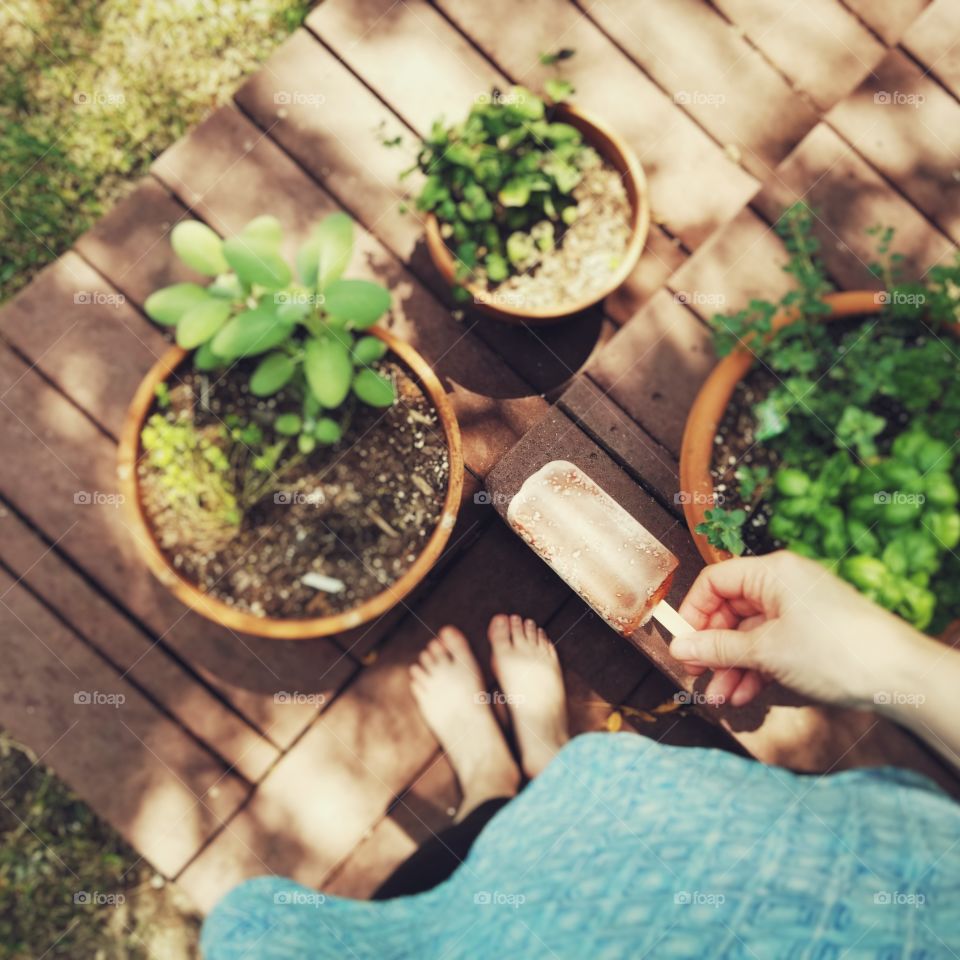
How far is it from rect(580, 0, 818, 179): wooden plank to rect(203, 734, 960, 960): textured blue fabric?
1.67 metres

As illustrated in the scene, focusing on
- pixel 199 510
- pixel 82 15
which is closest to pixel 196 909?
pixel 199 510

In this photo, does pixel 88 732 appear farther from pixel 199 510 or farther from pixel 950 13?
pixel 950 13

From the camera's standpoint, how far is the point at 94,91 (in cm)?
227

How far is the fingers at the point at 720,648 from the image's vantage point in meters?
1.53

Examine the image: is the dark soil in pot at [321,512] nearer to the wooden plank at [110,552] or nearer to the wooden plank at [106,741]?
the wooden plank at [110,552]

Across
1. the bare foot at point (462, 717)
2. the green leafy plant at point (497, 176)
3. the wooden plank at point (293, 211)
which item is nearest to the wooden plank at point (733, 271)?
the green leafy plant at point (497, 176)

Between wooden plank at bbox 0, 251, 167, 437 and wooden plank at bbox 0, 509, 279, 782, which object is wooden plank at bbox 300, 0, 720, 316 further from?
wooden plank at bbox 0, 509, 279, 782

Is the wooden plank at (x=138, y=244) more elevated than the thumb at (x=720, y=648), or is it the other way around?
the thumb at (x=720, y=648)

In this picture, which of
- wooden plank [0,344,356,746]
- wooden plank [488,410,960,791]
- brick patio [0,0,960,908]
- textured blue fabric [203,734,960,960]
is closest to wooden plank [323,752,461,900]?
brick patio [0,0,960,908]

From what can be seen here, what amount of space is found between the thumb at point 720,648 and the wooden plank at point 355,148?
836 mm

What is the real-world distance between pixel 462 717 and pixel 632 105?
178 centimetres

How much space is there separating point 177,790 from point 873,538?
6.03ft

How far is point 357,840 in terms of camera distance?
80.9 inches

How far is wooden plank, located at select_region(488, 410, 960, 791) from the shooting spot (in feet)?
5.82
